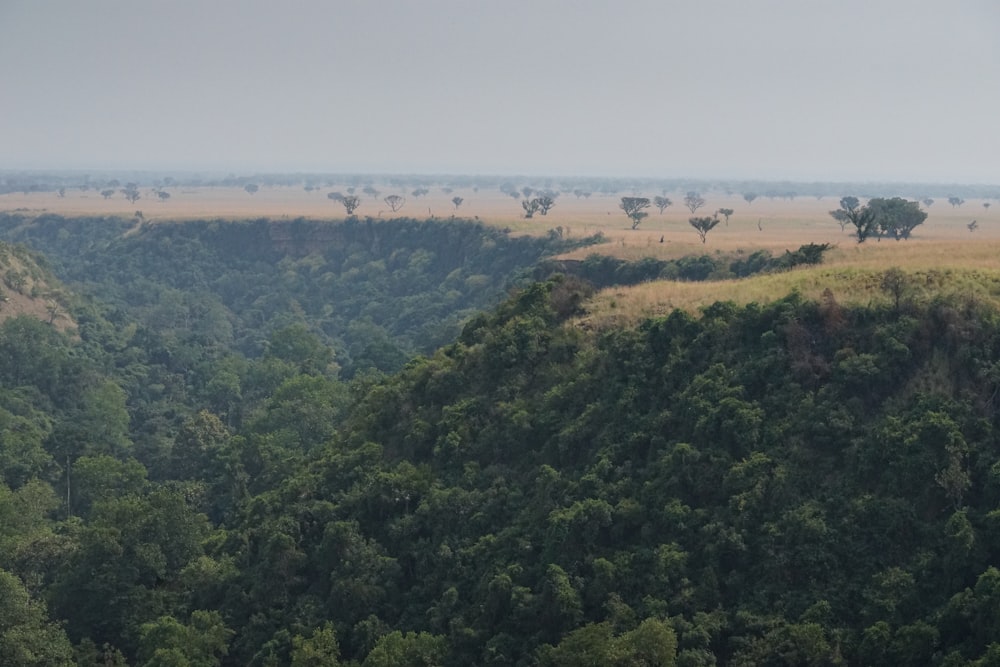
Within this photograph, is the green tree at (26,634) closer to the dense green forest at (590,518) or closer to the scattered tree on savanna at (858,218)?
the dense green forest at (590,518)

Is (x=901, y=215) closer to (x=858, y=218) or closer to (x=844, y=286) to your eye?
(x=858, y=218)

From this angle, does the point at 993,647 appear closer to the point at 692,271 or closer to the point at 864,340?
the point at 864,340

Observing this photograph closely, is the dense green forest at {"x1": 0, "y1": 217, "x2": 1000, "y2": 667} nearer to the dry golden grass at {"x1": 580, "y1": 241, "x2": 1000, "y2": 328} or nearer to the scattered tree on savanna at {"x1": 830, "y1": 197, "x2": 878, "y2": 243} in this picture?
the dry golden grass at {"x1": 580, "y1": 241, "x2": 1000, "y2": 328}

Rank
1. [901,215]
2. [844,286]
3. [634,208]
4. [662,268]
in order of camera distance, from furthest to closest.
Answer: [634,208] → [901,215] → [662,268] → [844,286]

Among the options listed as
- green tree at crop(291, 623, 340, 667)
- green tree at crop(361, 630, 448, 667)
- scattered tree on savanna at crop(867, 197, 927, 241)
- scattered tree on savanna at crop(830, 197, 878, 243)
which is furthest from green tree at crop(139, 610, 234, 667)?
scattered tree on savanna at crop(867, 197, 927, 241)

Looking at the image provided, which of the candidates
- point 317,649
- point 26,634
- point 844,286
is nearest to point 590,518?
point 317,649

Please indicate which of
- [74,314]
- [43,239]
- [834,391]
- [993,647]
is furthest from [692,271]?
[43,239]
